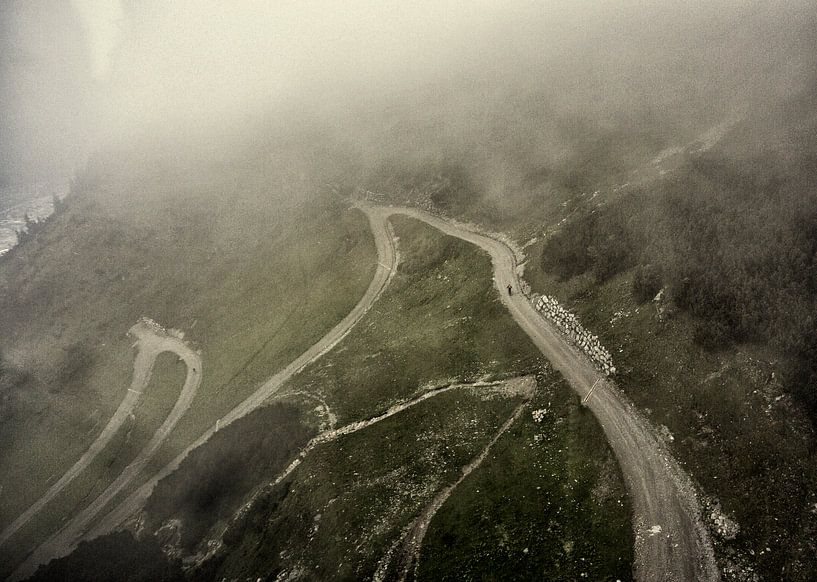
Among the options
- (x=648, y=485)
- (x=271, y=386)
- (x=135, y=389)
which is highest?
(x=135, y=389)

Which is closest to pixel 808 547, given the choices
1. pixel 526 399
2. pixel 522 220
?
pixel 526 399

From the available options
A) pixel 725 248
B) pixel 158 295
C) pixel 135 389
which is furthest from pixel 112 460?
pixel 725 248

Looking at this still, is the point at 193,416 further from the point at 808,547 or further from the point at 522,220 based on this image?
the point at 808,547

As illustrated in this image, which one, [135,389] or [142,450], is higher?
[135,389]

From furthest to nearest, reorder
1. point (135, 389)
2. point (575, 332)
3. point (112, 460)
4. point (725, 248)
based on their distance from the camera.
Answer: point (135, 389) → point (112, 460) → point (575, 332) → point (725, 248)

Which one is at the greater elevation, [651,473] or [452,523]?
[452,523]

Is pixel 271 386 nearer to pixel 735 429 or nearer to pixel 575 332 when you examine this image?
pixel 575 332

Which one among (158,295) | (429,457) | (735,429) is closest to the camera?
(735,429)

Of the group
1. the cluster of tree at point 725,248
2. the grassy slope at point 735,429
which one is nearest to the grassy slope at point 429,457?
the grassy slope at point 735,429
